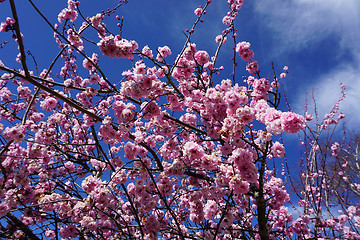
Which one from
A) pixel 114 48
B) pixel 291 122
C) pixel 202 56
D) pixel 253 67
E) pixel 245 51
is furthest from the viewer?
pixel 202 56

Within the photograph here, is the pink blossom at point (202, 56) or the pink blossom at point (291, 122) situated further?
the pink blossom at point (202, 56)

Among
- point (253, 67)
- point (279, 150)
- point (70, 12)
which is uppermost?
point (70, 12)

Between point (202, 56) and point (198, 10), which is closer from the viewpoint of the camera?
point (202, 56)

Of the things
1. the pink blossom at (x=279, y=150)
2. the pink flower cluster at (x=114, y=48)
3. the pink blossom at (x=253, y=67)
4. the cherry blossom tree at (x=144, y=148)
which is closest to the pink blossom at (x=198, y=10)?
the cherry blossom tree at (x=144, y=148)

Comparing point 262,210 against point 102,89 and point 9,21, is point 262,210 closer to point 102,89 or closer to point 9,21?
point 102,89

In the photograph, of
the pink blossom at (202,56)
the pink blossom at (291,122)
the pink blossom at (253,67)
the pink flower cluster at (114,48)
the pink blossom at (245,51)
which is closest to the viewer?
the pink blossom at (291,122)

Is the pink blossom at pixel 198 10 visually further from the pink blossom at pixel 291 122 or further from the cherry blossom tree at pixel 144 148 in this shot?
the pink blossom at pixel 291 122

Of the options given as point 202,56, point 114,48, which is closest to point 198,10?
point 202,56

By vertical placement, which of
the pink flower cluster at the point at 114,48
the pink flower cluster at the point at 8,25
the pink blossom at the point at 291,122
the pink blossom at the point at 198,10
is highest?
the pink blossom at the point at 198,10

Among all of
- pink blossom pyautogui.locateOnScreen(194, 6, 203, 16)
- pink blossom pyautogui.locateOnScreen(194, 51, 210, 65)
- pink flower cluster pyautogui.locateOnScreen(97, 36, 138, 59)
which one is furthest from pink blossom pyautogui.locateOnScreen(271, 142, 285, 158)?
pink blossom pyautogui.locateOnScreen(194, 6, 203, 16)

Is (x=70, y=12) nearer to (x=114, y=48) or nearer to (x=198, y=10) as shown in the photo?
(x=114, y=48)

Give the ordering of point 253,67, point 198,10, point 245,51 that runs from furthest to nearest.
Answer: point 198,10, point 245,51, point 253,67

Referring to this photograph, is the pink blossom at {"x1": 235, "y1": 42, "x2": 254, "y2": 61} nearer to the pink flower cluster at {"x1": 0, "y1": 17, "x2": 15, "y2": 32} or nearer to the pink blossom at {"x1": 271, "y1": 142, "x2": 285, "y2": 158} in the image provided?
the pink blossom at {"x1": 271, "y1": 142, "x2": 285, "y2": 158}

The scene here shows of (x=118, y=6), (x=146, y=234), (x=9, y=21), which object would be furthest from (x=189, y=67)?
(x=146, y=234)
